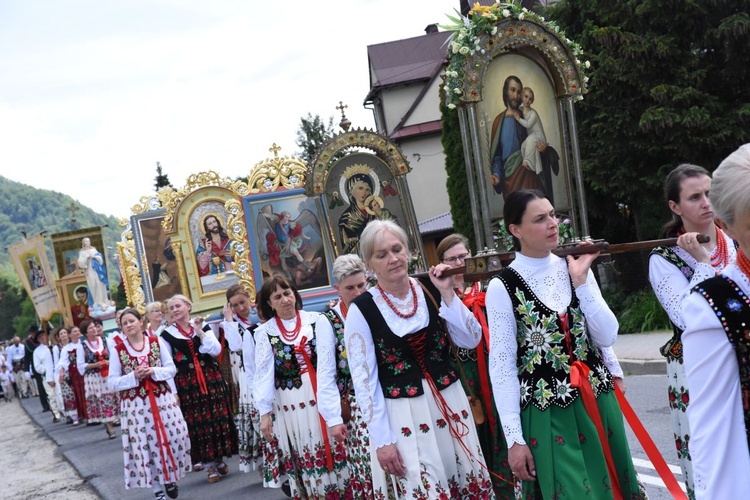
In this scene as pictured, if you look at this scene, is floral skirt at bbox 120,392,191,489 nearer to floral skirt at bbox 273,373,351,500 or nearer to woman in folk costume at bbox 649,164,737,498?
floral skirt at bbox 273,373,351,500

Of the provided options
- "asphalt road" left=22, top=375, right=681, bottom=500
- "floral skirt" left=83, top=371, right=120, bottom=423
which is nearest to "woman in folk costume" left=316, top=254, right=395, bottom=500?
"asphalt road" left=22, top=375, right=681, bottom=500

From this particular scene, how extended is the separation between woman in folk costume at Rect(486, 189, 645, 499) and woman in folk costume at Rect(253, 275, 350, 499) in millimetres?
3066

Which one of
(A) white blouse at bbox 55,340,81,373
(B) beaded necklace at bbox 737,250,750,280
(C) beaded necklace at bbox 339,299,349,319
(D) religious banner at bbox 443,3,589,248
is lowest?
(A) white blouse at bbox 55,340,81,373

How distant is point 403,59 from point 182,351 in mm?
30922

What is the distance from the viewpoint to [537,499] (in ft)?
13.4

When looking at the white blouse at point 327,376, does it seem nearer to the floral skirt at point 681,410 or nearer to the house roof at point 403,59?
the floral skirt at point 681,410

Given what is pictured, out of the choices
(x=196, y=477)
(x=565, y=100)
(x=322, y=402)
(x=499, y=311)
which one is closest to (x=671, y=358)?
(x=499, y=311)

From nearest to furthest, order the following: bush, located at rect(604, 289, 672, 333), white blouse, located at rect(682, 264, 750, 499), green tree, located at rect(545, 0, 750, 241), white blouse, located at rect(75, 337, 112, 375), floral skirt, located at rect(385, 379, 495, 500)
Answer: white blouse, located at rect(682, 264, 750, 499) < floral skirt, located at rect(385, 379, 495, 500) < green tree, located at rect(545, 0, 750, 241) < bush, located at rect(604, 289, 672, 333) < white blouse, located at rect(75, 337, 112, 375)

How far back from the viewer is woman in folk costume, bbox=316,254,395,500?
5.07 meters

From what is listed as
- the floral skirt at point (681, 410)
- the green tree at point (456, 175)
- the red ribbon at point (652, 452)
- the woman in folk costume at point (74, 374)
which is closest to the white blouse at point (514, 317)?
the red ribbon at point (652, 452)

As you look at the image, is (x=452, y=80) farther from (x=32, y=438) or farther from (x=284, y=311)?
(x=32, y=438)

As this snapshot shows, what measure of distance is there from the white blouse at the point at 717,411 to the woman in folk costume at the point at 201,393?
28.1 ft

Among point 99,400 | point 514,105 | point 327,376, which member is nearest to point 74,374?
point 99,400

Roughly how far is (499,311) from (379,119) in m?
35.5
